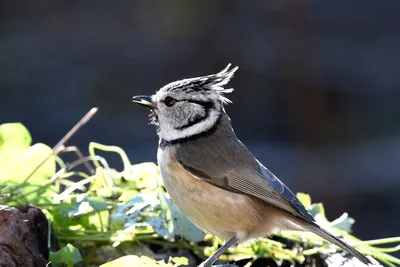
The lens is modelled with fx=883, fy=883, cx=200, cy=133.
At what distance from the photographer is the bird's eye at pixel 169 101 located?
262cm

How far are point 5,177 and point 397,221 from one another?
13.4 feet

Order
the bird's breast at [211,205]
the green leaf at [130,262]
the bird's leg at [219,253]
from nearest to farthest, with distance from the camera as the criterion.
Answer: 1. the green leaf at [130,262]
2. the bird's leg at [219,253]
3. the bird's breast at [211,205]

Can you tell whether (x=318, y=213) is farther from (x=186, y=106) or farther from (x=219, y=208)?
(x=186, y=106)

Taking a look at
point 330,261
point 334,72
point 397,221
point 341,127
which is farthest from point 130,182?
point 334,72

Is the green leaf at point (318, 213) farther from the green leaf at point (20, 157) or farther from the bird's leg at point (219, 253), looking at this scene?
the green leaf at point (20, 157)

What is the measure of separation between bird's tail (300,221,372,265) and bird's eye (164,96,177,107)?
538 mm

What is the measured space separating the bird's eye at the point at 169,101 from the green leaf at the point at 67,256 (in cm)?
62

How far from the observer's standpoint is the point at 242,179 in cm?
245

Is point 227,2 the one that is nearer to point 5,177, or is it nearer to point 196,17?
point 196,17

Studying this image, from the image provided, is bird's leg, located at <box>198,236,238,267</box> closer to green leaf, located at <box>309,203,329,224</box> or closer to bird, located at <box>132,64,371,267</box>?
bird, located at <box>132,64,371,267</box>

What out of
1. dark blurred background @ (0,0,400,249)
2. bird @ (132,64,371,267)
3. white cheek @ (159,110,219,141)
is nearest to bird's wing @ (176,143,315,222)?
bird @ (132,64,371,267)

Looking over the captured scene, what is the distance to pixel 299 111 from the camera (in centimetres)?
664

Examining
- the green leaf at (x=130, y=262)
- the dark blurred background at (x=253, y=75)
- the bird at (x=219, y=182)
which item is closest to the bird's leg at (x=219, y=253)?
the bird at (x=219, y=182)

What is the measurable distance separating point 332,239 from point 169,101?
651 mm
